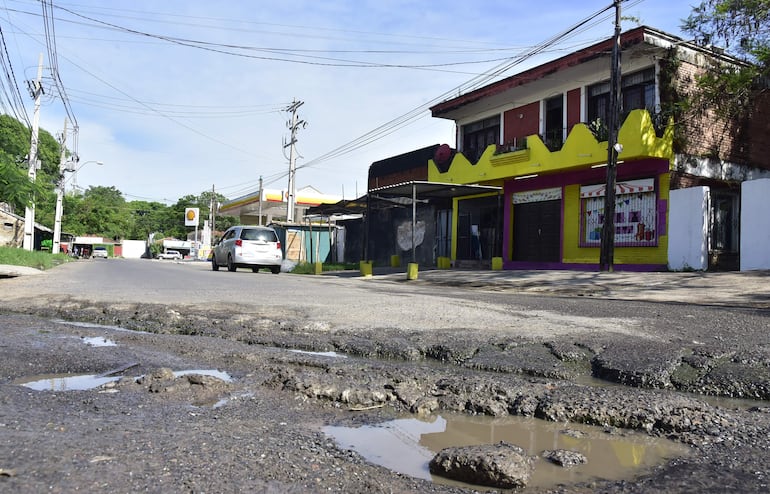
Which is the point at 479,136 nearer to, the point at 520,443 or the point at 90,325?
the point at 90,325

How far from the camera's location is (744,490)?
2.00 meters

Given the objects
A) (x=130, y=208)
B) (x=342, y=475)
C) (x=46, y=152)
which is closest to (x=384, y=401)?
(x=342, y=475)

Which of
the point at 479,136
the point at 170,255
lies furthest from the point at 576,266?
the point at 170,255

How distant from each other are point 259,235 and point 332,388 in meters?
16.0

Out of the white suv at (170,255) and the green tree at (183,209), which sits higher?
the green tree at (183,209)

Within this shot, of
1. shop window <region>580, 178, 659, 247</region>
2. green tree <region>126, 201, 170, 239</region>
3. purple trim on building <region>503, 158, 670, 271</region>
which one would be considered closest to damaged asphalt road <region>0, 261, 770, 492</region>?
shop window <region>580, 178, 659, 247</region>

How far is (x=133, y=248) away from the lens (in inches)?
3265

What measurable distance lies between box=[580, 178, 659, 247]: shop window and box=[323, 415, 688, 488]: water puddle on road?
14.6 meters

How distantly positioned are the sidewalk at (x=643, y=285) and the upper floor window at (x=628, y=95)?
5908 mm

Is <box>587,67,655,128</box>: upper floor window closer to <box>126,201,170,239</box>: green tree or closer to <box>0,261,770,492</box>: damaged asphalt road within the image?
<box>0,261,770,492</box>: damaged asphalt road

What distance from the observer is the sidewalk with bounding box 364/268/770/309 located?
949 cm

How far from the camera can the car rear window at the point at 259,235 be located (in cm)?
1864

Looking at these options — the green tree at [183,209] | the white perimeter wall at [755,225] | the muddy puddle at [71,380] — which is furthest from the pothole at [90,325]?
the green tree at [183,209]

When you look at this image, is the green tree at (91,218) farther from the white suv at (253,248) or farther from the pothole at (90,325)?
the pothole at (90,325)
